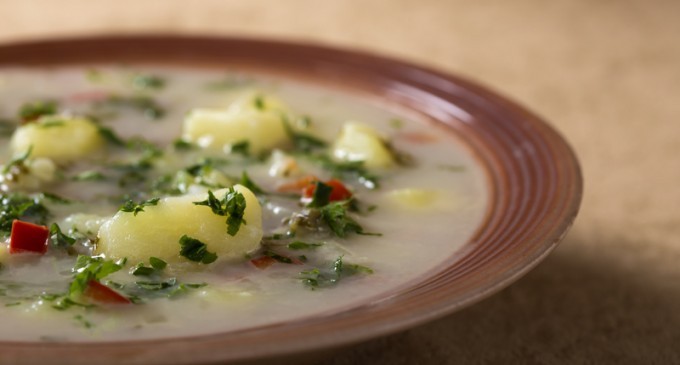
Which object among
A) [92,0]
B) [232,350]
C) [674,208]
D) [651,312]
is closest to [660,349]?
[651,312]

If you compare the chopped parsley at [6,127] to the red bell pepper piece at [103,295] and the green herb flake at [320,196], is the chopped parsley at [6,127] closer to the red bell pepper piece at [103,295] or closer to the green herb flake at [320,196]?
the green herb flake at [320,196]

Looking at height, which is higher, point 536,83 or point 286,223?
point 536,83

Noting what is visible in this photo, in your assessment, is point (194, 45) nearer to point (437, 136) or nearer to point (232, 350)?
point (437, 136)

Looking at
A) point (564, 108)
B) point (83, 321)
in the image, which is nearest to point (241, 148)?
point (83, 321)

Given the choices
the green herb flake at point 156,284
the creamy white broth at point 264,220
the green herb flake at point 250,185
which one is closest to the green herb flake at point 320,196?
the creamy white broth at point 264,220

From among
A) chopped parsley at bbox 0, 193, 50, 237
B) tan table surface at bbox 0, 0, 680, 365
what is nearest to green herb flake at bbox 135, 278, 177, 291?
chopped parsley at bbox 0, 193, 50, 237

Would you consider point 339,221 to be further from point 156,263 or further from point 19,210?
point 19,210

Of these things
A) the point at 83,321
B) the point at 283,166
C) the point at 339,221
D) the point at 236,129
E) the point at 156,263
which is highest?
the point at 236,129
